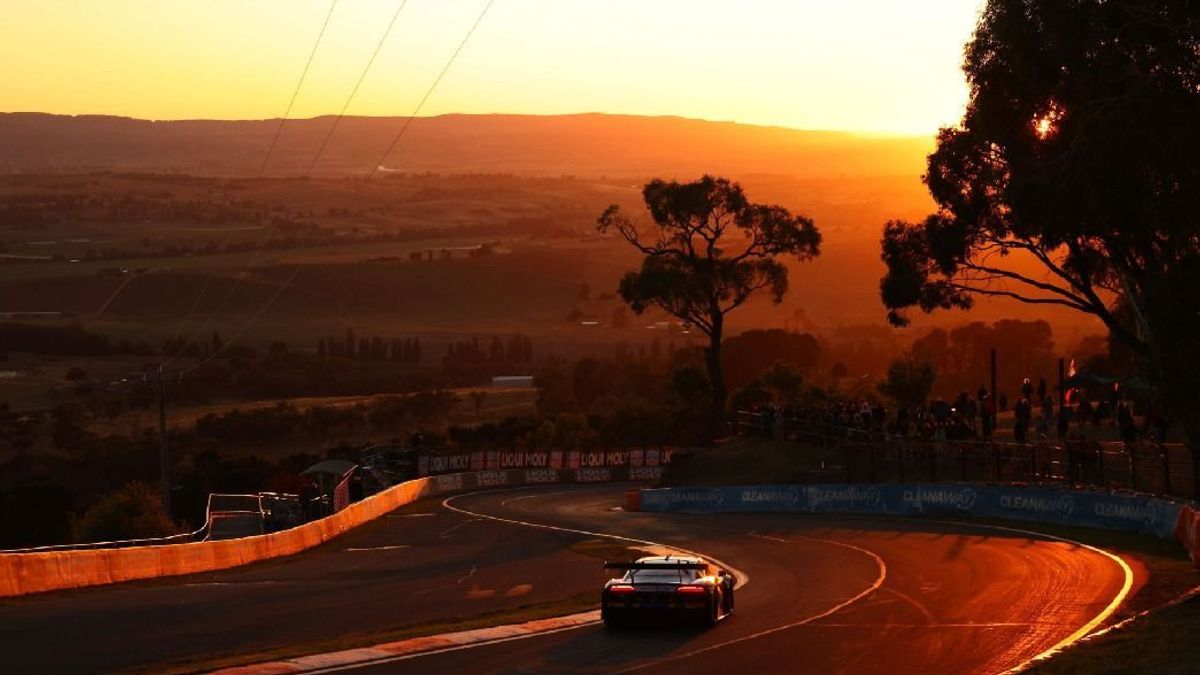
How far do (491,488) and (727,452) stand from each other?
1837cm

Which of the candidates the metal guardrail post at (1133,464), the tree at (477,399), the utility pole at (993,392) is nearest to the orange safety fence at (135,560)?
the metal guardrail post at (1133,464)

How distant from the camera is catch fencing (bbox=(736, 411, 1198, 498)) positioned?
41.2m

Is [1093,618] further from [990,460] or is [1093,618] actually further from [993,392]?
[993,392]

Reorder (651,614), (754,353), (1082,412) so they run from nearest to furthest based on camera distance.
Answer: (651,614) < (1082,412) < (754,353)

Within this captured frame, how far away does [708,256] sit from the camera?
8912 centimetres

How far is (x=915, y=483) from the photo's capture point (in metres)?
55.0

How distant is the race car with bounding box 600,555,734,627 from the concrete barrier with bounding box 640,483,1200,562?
12529mm

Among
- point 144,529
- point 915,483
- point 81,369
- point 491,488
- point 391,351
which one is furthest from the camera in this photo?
point 391,351

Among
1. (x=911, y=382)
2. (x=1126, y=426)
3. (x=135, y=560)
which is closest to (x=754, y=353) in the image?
(x=911, y=382)

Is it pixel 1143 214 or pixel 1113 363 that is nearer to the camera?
pixel 1143 214

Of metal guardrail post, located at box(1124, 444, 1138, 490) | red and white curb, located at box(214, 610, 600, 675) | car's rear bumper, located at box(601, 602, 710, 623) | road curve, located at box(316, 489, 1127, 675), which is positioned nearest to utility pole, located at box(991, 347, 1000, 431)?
road curve, located at box(316, 489, 1127, 675)

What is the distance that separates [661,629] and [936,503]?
1188 inches

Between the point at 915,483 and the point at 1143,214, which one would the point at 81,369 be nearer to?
the point at 915,483

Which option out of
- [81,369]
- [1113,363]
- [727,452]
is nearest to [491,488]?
[727,452]
